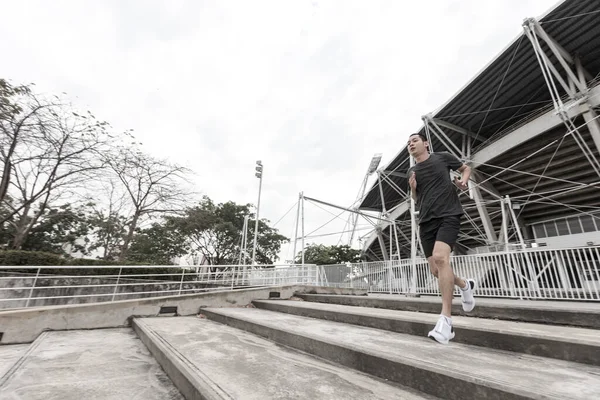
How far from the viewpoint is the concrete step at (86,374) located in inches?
61.7

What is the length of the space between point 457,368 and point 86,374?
2.63 metres

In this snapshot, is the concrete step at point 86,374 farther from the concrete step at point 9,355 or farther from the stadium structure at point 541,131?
the stadium structure at point 541,131

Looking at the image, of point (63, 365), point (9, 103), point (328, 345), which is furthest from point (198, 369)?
point (9, 103)

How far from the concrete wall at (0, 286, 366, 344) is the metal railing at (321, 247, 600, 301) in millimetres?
6630

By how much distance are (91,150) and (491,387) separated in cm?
1372

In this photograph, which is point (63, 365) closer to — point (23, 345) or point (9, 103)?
point (23, 345)

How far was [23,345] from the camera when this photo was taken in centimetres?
322

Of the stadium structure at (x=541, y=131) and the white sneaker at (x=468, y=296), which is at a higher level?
the stadium structure at (x=541, y=131)

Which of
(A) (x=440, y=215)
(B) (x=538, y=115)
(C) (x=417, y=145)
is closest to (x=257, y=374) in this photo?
(A) (x=440, y=215)

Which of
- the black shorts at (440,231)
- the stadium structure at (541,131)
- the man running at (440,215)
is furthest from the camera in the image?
the stadium structure at (541,131)

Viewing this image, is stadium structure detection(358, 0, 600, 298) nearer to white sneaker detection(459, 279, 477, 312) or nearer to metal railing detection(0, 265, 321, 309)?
metal railing detection(0, 265, 321, 309)

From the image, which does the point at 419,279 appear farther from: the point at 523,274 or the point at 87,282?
the point at 87,282

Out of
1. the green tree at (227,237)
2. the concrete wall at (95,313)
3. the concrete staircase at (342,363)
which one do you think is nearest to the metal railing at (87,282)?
the concrete wall at (95,313)

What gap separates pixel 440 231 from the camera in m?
2.15
